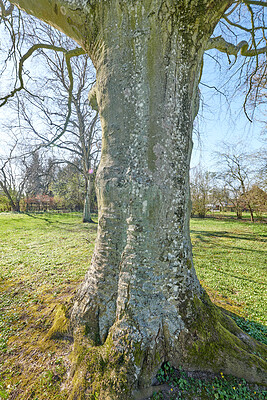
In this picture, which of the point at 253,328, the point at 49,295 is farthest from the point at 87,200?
the point at 253,328

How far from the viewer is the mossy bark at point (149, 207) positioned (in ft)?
5.57

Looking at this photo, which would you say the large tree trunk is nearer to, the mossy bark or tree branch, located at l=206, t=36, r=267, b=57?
tree branch, located at l=206, t=36, r=267, b=57

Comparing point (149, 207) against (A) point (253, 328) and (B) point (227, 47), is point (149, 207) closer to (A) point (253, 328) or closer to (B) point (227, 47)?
(A) point (253, 328)

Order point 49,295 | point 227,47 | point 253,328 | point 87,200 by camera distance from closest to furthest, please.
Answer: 1. point 253,328
2. point 227,47
3. point 49,295
4. point 87,200

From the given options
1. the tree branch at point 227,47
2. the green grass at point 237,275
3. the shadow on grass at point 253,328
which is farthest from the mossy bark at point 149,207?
the green grass at point 237,275

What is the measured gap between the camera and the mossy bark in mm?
1697

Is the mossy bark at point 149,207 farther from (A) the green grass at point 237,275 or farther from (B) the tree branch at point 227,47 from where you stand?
(A) the green grass at point 237,275

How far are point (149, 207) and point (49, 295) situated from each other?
287 centimetres

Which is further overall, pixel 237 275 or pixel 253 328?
pixel 237 275

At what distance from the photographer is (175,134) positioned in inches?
71.6

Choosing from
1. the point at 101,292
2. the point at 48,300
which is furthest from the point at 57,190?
the point at 101,292

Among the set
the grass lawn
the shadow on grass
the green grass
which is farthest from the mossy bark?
the green grass

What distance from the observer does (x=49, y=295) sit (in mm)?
3367

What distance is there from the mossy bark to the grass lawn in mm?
345
